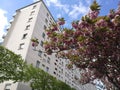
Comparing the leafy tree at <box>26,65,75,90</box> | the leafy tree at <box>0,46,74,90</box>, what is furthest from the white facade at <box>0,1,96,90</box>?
the leafy tree at <box>0,46,74,90</box>

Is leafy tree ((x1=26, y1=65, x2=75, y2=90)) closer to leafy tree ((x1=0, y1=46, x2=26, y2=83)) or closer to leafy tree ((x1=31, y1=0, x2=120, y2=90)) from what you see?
leafy tree ((x1=0, y1=46, x2=26, y2=83))

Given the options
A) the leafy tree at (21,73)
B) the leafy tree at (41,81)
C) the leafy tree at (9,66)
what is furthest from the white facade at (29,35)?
the leafy tree at (9,66)

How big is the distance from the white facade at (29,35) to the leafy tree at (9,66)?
24.4 ft

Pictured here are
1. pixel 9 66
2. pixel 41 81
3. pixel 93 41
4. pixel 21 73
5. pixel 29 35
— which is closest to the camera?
pixel 93 41

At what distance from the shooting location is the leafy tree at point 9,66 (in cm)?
1758

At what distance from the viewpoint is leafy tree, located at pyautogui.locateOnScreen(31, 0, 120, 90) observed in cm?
588

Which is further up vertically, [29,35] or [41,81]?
[29,35]

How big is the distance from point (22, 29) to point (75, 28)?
3010cm

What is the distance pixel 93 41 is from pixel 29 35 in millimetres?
27307

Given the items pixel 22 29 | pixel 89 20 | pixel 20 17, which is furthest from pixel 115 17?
pixel 20 17

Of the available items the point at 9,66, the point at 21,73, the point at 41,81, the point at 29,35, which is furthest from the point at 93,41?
the point at 29,35

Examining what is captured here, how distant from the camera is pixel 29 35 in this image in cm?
3288

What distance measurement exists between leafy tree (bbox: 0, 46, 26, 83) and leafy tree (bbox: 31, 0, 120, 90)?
1078 centimetres

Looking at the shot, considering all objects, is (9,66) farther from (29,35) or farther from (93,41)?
(29,35)
